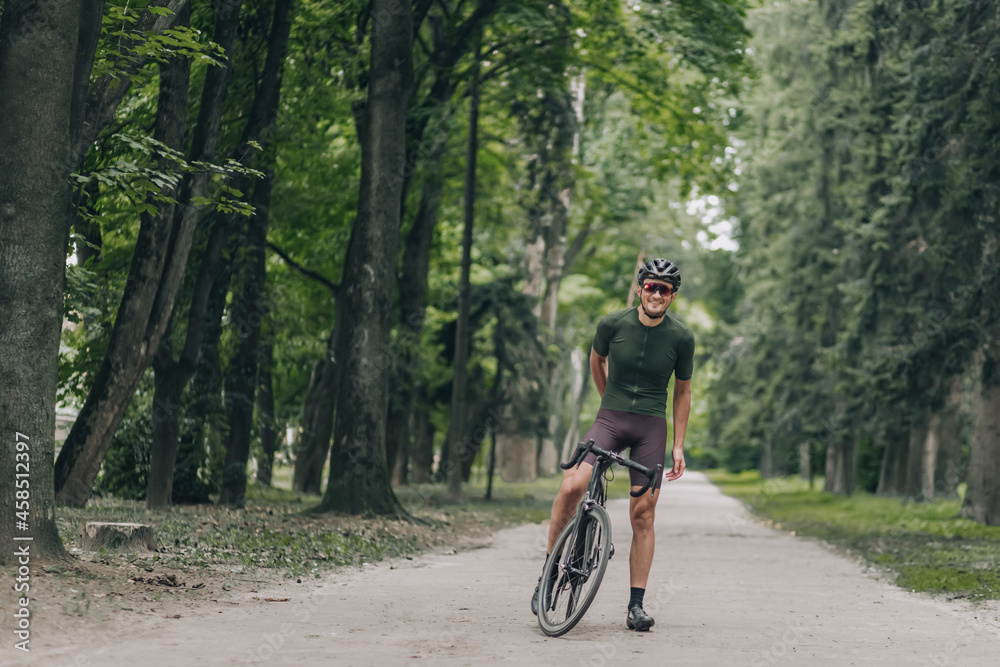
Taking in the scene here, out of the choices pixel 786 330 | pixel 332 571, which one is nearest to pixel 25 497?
pixel 332 571

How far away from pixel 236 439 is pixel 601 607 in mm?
11098

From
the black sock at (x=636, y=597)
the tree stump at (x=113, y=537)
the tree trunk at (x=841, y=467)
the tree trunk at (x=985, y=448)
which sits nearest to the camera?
the black sock at (x=636, y=597)

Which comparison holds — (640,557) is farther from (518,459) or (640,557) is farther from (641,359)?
(518,459)

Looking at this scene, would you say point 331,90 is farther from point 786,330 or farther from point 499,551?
point 786,330

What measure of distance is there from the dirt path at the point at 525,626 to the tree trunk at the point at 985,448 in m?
8.31

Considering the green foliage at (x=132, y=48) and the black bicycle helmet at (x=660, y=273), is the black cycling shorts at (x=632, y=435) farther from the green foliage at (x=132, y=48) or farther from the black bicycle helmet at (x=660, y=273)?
the green foliage at (x=132, y=48)

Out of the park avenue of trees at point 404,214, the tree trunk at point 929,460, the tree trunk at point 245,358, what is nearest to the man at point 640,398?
the park avenue of trees at point 404,214

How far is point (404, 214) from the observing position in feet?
76.4

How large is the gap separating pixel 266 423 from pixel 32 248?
12.0 meters

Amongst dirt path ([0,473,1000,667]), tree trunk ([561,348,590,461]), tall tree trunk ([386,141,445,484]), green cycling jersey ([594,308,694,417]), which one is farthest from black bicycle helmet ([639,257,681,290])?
tree trunk ([561,348,590,461])

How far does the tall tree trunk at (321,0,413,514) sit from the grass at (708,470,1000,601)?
631 centimetres

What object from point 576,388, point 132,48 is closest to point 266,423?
point 132,48

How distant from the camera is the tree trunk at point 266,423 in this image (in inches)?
777

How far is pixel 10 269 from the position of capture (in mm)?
7891
